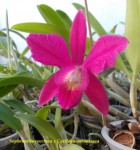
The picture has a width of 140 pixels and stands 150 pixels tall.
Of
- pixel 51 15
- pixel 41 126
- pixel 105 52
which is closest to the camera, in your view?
pixel 105 52

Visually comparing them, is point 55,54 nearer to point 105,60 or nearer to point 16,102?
point 105,60

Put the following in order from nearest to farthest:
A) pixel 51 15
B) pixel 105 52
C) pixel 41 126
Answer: pixel 105 52
pixel 41 126
pixel 51 15

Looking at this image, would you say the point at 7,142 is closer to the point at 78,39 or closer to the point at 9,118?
the point at 9,118

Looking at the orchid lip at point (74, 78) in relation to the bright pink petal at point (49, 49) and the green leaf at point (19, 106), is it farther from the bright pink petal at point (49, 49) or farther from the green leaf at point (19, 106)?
the green leaf at point (19, 106)

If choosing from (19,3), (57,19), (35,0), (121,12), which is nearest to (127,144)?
(57,19)

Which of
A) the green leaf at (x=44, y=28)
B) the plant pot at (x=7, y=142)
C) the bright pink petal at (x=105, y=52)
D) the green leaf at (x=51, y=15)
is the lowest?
the plant pot at (x=7, y=142)

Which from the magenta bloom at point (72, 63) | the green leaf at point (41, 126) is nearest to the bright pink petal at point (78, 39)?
the magenta bloom at point (72, 63)

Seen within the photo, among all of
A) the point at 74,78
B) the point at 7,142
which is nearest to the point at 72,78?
the point at 74,78
